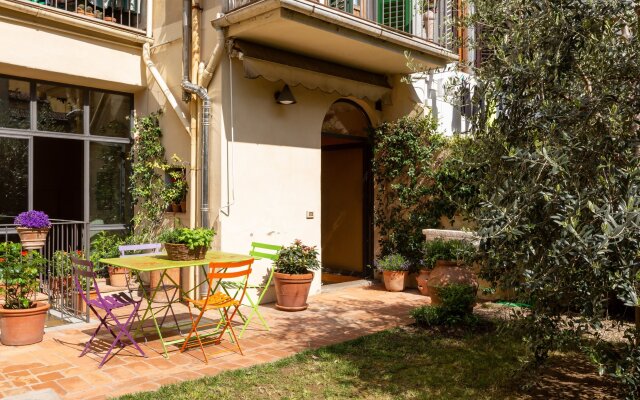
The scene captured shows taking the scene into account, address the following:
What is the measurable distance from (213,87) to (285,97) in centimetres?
102

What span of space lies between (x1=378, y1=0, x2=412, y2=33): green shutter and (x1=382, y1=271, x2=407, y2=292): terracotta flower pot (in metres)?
4.03

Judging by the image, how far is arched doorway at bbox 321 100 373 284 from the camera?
9602 millimetres

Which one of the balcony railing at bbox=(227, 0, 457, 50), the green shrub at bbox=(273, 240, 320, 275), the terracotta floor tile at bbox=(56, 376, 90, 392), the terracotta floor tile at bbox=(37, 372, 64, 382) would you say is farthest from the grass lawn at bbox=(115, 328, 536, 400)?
the balcony railing at bbox=(227, 0, 457, 50)

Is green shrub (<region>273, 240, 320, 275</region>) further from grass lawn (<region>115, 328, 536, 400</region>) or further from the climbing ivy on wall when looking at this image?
the climbing ivy on wall

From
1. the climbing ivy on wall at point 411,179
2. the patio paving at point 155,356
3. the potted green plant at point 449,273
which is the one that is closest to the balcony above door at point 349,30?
the climbing ivy on wall at point 411,179

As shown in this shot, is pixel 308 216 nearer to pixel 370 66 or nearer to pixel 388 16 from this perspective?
pixel 370 66

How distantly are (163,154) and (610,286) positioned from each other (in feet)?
21.6

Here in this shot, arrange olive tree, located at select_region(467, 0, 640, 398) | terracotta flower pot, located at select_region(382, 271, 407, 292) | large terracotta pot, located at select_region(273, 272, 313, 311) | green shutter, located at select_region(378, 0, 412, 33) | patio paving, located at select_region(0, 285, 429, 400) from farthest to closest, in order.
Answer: green shutter, located at select_region(378, 0, 412, 33), terracotta flower pot, located at select_region(382, 271, 407, 292), large terracotta pot, located at select_region(273, 272, 313, 311), patio paving, located at select_region(0, 285, 429, 400), olive tree, located at select_region(467, 0, 640, 398)

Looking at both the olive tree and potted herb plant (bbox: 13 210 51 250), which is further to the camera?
potted herb plant (bbox: 13 210 51 250)

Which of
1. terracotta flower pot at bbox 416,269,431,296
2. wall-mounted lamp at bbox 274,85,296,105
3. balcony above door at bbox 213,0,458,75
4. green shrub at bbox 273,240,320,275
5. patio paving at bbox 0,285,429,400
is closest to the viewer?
patio paving at bbox 0,285,429,400

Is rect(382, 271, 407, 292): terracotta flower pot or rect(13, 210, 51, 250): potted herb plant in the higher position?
rect(13, 210, 51, 250): potted herb plant

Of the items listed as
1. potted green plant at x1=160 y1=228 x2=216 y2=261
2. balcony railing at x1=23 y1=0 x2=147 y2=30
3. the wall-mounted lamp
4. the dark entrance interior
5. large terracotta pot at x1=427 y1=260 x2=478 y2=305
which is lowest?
large terracotta pot at x1=427 y1=260 x2=478 y2=305

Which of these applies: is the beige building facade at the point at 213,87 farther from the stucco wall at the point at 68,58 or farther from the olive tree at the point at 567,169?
the olive tree at the point at 567,169

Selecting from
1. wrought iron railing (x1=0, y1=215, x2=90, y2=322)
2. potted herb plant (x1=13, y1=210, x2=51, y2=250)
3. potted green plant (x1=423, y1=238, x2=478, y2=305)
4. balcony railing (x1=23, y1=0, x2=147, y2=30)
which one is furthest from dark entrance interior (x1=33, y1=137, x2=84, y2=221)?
potted green plant (x1=423, y1=238, x2=478, y2=305)
